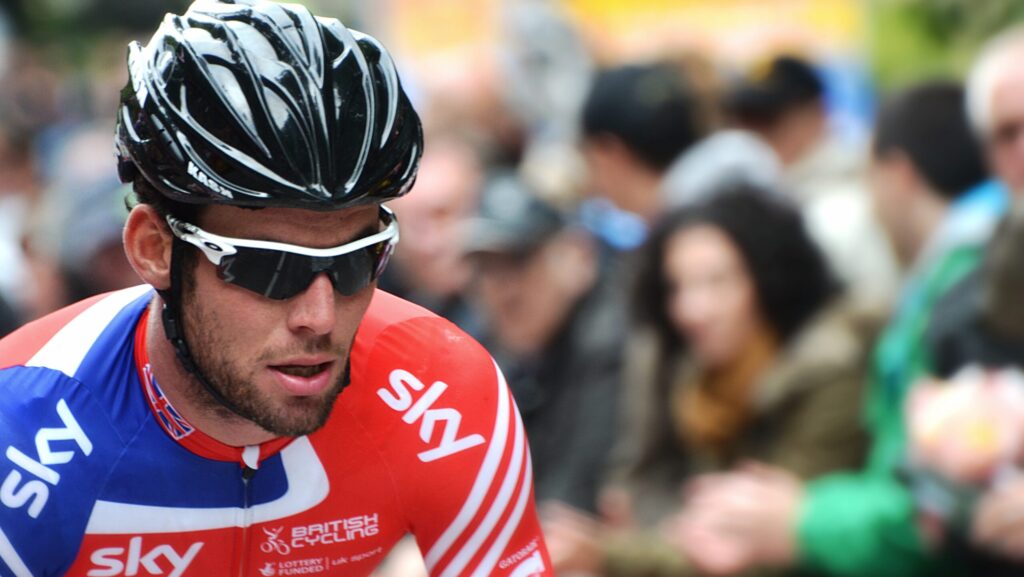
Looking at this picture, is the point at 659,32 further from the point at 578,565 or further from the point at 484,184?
the point at 578,565

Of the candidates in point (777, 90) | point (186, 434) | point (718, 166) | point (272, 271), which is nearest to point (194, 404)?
point (186, 434)

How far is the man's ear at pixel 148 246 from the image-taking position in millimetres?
3137

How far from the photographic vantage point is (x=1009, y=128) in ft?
16.9

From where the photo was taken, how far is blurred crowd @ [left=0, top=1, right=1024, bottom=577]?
4902 mm

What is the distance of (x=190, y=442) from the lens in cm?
320

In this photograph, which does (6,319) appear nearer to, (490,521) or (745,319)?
(745,319)

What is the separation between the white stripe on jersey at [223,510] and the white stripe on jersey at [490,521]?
0.30m

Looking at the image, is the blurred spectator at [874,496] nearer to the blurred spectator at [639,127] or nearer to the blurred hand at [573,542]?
the blurred hand at [573,542]

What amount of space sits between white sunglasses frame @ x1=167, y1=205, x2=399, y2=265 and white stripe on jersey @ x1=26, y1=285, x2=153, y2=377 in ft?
1.13

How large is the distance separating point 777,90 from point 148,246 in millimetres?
5146

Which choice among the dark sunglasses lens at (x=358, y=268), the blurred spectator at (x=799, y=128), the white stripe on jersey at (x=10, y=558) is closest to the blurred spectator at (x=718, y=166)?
the blurred spectator at (x=799, y=128)

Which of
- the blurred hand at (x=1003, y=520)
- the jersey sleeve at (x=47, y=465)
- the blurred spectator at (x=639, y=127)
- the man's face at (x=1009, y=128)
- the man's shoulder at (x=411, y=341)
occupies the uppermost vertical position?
the blurred spectator at (x=639, y=127)

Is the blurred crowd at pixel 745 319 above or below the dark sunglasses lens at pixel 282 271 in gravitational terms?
above

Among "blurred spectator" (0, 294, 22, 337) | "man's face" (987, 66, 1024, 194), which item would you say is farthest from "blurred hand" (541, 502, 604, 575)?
"blurred spectator" (0, 294, 22, 337)
